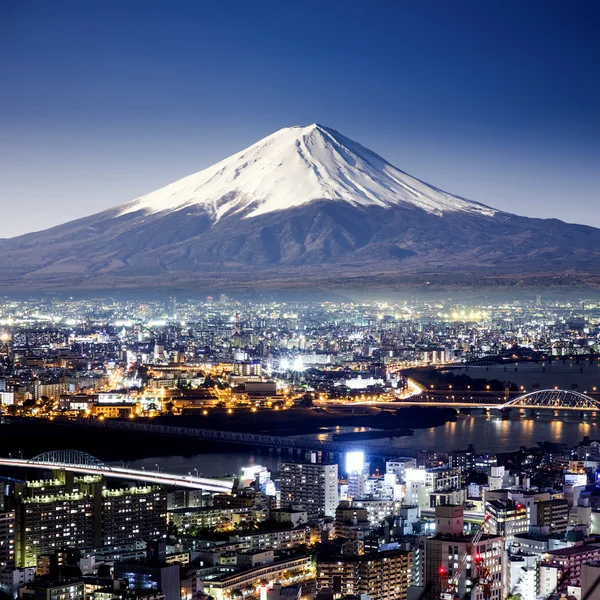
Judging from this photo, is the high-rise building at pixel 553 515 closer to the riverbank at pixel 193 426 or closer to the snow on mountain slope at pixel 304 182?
the riverbank at pixel 193 426

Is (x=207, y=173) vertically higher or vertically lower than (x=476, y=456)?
higher

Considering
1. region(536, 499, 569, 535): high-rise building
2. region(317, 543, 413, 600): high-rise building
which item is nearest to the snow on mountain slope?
region(536, 499, 569, 535): high-rise building

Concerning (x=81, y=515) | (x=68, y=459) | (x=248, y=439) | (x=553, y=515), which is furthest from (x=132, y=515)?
(x=248, y=439)

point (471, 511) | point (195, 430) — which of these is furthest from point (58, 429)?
point (471, 511)

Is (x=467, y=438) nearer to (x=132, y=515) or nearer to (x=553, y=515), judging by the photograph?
(x=553, y=515)

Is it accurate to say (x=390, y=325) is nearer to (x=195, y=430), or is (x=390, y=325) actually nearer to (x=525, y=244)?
(x=525, y=244)

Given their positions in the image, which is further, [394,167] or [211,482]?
[394,167]

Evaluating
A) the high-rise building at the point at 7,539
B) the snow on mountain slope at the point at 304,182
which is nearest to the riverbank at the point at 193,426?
the high-rise building at the point at 7,539
